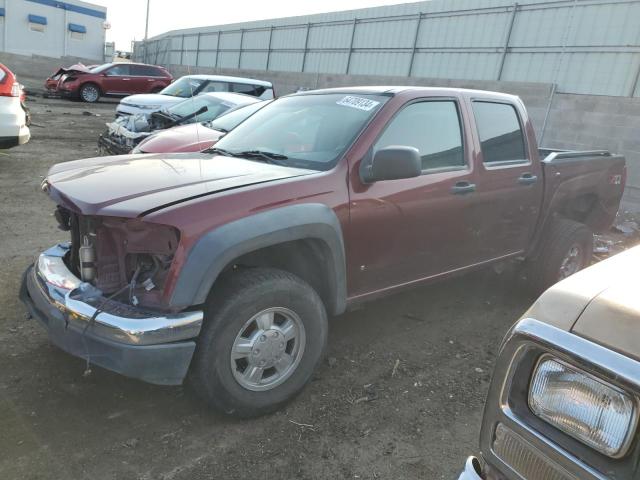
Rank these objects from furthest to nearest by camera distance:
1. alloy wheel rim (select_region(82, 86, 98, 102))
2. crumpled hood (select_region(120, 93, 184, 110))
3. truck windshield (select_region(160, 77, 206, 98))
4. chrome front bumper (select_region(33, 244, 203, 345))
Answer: alloy wheel rim (select_region(82, 86, 98, 102))
truck windshield (select_region(160, 77, 206, 98))
crumpled hood (select_region(120, 93, 184, 110))
chrome front bumper (select_region(33, 244, 203, 345))

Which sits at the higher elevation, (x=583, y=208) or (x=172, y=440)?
(x=583, y=208)

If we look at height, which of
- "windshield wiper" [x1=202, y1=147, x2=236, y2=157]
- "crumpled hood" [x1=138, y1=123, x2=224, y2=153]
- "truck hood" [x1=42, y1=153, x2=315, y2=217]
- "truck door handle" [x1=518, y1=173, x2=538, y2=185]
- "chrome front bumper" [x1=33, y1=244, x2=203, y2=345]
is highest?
"truck door handle" [x1=518, y1=173, x2=538, y2=185]

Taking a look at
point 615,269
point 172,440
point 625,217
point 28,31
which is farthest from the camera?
point 28,31

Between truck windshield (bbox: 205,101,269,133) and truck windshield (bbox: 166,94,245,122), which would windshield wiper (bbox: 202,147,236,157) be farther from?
truck windshield (bbox: 166,94,245,122)

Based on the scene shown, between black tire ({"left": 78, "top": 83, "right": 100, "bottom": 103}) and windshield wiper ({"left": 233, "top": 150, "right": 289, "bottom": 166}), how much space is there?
64.8ft

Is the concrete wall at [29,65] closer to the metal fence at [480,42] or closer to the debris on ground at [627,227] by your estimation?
the metal fence at [480,42]

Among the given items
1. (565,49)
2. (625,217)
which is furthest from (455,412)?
(565,49)

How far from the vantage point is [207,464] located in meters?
2.46

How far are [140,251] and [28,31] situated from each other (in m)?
45.0

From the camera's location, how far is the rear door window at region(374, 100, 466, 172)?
11.0ft

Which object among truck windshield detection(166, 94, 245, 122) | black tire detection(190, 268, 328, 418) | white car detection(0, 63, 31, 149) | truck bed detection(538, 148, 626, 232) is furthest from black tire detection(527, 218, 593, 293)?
white car detection(0, 63, 31, 149)

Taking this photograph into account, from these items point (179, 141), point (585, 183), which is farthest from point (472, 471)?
point (179, 141)

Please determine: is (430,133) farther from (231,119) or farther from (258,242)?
(231,119)

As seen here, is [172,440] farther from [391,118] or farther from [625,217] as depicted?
[625,217]
